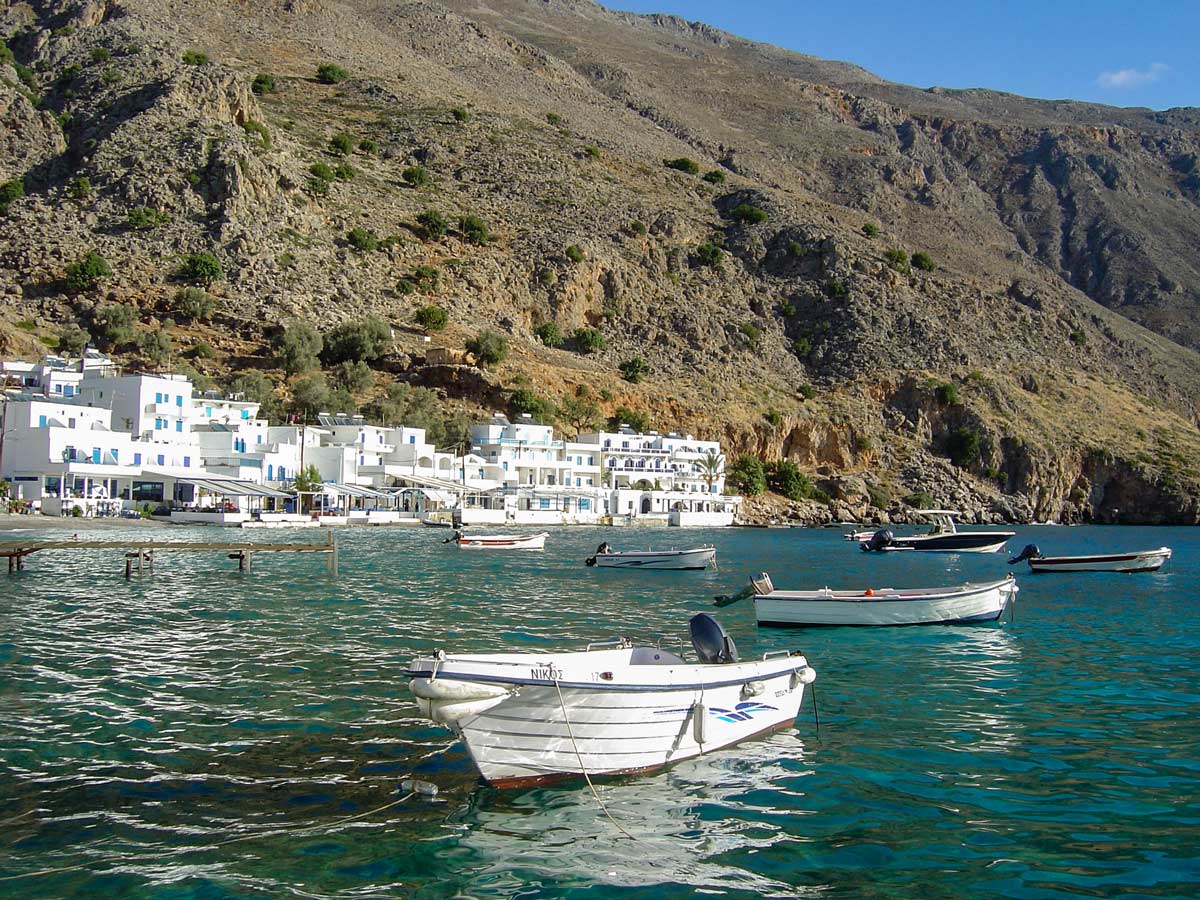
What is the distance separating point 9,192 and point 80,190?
637 centimetres

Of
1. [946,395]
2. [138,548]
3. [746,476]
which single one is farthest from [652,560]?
[946,395]

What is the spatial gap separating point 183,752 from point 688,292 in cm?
11067

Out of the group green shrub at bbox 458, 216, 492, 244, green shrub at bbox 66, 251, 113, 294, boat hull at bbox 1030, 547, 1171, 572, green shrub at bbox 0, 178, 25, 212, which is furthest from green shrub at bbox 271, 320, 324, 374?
boat hull at bbox 1030, 547, 1171, 572

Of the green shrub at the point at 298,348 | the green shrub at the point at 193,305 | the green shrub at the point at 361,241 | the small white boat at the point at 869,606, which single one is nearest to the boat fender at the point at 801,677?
the small white boat at the point at 869,606

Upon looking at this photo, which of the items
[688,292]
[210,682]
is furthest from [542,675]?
[688,292]

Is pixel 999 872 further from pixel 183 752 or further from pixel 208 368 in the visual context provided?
pixel 208 368

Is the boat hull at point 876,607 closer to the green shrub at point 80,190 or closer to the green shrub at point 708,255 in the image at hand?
the green shrub at point 80,190

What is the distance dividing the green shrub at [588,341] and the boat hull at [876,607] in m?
83.1

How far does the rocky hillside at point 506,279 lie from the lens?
90125 mm

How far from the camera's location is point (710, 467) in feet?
318

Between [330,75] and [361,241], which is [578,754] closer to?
[361,241]

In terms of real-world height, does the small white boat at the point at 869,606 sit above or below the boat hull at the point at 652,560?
above

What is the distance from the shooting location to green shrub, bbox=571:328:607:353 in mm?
108000

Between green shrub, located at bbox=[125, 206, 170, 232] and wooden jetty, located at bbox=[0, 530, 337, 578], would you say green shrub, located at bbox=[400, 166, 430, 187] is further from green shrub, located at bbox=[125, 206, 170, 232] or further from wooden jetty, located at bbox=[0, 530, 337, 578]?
wooden jetty, located at bbox=[0, 530, 337, 578]
